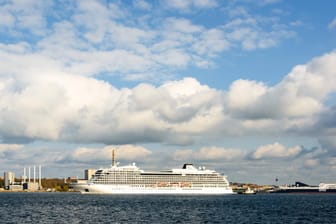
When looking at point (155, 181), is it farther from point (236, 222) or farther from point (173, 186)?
point (236, 222)

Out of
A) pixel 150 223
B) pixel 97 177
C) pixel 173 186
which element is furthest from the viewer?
pixel 173 186

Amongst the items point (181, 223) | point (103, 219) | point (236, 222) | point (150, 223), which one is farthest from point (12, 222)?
point (236, 222)

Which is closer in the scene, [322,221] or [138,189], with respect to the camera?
[322,221]

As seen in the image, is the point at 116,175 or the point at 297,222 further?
the point at 116,175

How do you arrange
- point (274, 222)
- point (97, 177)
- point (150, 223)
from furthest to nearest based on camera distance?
1. point (97, 177)
2. point (274, 222)
3. point (150, 223)

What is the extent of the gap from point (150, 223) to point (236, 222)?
11923mm

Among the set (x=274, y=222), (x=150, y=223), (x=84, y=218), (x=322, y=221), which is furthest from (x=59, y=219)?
(x=322, y=221)

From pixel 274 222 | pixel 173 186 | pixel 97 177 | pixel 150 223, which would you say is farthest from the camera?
pixel 173 186

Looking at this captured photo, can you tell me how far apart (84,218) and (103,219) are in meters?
2.94

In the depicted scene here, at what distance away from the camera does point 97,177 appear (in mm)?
186000

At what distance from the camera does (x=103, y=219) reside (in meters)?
68.0

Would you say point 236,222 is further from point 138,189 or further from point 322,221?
point 138,189

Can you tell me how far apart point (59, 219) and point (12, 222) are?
6667 mm

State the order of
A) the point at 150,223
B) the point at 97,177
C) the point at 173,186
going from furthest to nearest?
the point at 173,186
the point at 97,177
the point at 150,223
